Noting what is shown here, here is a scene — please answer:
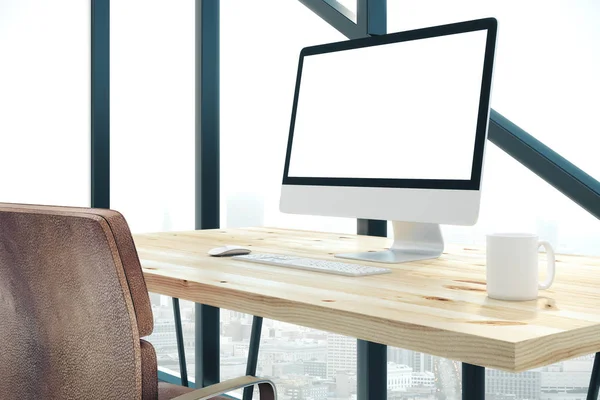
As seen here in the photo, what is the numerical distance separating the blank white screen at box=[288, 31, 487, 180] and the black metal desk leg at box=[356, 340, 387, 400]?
2.05 ft

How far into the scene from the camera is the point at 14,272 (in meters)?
0.98

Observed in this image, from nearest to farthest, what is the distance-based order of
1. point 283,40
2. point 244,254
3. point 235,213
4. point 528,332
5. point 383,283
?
point 528,332
point 383,283
point 244,254
point 283,40
point 235,213

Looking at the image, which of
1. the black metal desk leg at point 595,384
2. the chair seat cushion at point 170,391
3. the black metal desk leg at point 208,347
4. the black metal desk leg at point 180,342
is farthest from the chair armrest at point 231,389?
the black metal desk leg at point 208,347

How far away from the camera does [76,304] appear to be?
0.93 metres

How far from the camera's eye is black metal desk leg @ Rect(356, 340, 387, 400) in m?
2.11

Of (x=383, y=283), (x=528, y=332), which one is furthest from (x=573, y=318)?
(x=383, y=283)

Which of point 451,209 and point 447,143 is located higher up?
point 447,143

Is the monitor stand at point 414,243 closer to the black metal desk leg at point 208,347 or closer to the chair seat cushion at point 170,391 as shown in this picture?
the chair seat cushion at point 170,391

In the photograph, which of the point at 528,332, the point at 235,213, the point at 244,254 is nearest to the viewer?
the point at 528,332

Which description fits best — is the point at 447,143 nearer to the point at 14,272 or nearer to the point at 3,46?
the point at 14,272

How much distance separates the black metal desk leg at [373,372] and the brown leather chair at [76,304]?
1138 millimetres

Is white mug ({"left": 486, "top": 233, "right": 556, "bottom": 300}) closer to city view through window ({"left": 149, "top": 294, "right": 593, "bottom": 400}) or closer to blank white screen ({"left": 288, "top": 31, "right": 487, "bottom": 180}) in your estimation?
blank white screen ({"left": 288, "top": 31, "right": 487, "bottom": 180})

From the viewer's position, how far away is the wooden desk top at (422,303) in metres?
0.82

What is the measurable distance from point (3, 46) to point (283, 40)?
111cm
